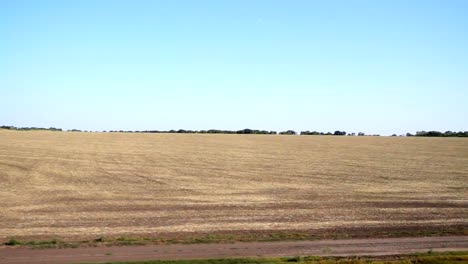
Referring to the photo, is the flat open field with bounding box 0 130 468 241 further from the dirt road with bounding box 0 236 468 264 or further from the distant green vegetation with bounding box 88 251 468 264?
the distant green vegetation with bounding box 88 251 468 264

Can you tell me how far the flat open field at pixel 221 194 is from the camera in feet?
82.0

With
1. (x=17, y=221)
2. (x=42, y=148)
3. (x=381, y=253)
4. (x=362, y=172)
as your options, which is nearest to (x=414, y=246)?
(x=381, y=253)

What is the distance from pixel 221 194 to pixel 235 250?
15030 millimetres

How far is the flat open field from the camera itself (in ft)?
82.0

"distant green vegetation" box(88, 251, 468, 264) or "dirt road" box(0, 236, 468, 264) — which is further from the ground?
"distant green vegetation" box(88, 251, 468, 264)

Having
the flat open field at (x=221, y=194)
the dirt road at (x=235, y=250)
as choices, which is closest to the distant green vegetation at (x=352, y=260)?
the dirt road at (x=235, y=250)

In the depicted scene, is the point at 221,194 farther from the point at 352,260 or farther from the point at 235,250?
the point at 352,260

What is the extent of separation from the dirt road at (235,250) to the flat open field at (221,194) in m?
2.21

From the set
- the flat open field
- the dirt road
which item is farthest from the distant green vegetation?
the flat open field

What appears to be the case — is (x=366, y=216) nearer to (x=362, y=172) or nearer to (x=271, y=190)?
(x=271, y=190)

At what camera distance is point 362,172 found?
159ft

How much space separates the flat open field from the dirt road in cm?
221

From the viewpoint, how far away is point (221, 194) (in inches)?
1382

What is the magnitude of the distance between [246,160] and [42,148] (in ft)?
82.9
